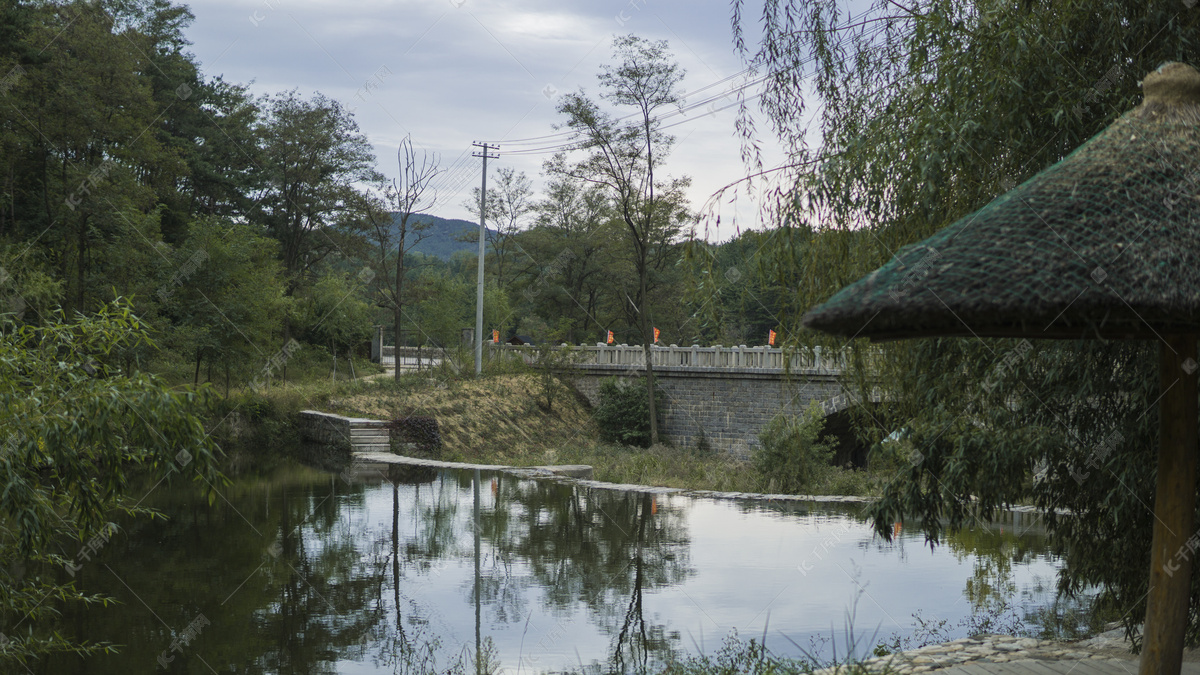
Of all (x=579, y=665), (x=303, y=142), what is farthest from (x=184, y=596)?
(x=303, y=142)

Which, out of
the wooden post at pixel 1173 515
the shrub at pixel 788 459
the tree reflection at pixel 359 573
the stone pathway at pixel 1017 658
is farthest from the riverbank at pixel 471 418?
the wooden post at pixel 1173 515

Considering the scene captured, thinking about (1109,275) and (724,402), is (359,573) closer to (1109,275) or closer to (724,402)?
(1109,275)

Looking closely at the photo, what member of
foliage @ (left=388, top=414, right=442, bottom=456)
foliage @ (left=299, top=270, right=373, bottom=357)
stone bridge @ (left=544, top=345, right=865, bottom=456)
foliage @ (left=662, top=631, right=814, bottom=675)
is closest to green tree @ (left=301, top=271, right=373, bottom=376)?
foliage @ (left=299, top=270, right=373, bottom=357)

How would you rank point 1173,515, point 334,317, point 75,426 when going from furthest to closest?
1. point 334,317
2. point 75,426
3. point 1173,515

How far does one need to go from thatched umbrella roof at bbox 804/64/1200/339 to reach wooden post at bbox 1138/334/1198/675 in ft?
1.06

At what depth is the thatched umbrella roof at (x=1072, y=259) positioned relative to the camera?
3053 mm

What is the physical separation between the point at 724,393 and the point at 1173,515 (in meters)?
22.3

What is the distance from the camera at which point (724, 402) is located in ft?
84.7

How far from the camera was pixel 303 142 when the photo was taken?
34.1 meters

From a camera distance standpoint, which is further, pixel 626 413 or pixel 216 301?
pixel 626 413

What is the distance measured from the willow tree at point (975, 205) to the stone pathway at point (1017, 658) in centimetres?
37

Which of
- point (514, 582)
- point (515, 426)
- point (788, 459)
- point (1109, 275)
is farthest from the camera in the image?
point (515, 426)

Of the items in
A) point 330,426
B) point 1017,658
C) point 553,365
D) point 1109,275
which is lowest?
point 330,426

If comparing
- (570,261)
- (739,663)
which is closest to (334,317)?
(570,261)
